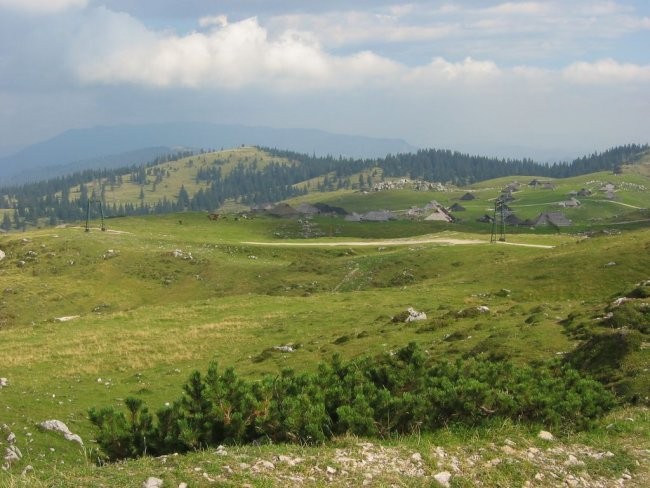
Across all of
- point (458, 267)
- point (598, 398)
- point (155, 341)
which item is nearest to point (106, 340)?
point (155, 341)

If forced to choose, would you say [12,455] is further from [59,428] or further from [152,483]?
[152,483]

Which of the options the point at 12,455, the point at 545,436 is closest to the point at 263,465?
the point at 545,436

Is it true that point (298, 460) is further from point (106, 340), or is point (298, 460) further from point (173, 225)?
point (173, 225)

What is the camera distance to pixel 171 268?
77.7 m

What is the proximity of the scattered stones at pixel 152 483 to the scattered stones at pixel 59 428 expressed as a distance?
11.6 m

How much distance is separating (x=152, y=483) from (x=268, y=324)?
1301 inches

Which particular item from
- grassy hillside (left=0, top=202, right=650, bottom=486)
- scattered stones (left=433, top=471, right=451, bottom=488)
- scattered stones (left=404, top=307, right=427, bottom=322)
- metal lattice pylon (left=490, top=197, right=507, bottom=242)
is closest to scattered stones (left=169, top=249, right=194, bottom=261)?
grassy hillside (left=0, top=202, right=650, bottom=486)

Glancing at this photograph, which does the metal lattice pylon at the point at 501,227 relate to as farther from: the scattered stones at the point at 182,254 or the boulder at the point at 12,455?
the boulder at the point at 12,455

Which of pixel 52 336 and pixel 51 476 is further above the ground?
pixel 51 476

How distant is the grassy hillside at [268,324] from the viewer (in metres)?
12.6

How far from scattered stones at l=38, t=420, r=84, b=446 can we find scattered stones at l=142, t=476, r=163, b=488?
1164 cm

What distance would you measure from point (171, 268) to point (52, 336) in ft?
111

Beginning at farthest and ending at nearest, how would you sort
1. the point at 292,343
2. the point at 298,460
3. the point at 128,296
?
the point at 128,296
the point at 292,343
the point at 298,460

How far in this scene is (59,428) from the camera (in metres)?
21.4
